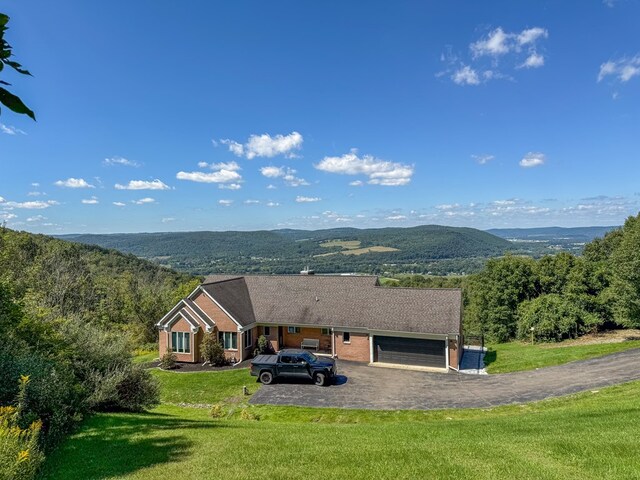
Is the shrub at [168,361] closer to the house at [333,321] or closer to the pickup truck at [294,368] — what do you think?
the house at [333,321]

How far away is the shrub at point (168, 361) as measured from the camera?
26484 mm

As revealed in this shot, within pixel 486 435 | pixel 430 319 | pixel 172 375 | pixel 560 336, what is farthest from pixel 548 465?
pixel 560 336

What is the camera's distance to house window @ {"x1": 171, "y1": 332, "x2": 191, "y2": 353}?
90.6ft

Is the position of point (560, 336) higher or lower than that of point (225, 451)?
lower

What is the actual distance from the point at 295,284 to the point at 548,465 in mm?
25552

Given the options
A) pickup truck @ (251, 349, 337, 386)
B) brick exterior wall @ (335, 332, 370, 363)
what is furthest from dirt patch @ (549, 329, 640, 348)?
pickup truck @ (251, 349, 337, 386)

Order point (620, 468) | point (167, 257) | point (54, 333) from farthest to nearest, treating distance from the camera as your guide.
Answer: point (167, 257) < point (54, 333) < point (620, 468)

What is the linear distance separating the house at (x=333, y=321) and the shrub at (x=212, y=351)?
0.61 m

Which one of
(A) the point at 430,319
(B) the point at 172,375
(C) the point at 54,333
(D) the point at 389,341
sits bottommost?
(B) the point at 172,375

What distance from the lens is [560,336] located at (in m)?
31.3

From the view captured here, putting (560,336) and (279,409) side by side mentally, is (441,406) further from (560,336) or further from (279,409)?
(560,336)

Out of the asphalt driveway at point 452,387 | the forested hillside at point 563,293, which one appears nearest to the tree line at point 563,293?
the forested hillside at point 563,293

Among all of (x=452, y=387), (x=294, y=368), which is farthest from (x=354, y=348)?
(x=452, y=387)

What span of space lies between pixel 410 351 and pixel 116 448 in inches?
771
